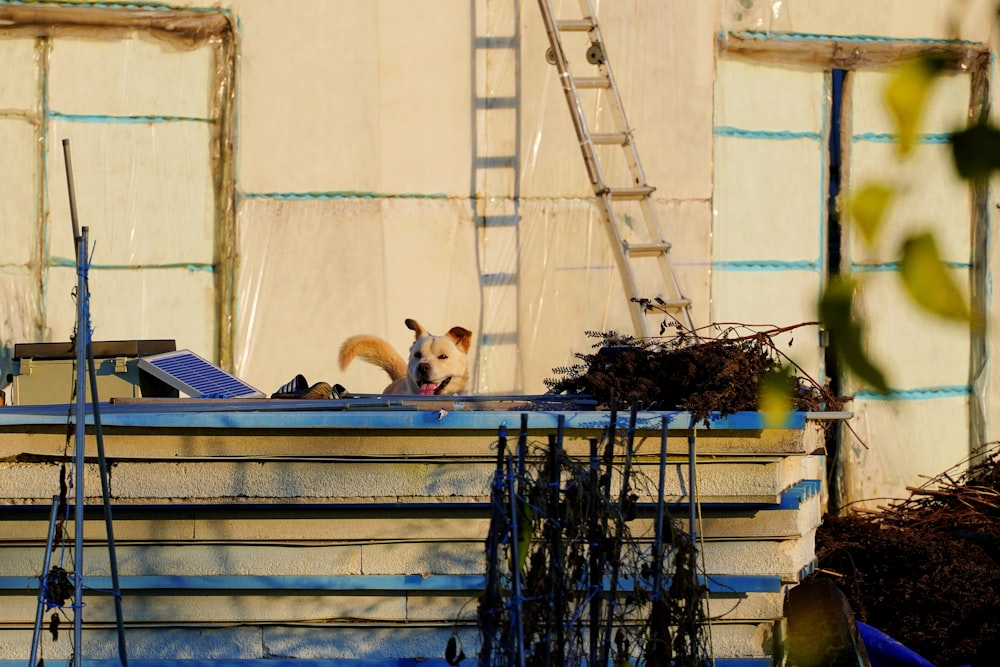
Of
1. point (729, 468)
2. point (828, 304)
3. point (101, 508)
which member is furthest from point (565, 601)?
point (828, 304)

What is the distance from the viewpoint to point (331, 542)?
358cm

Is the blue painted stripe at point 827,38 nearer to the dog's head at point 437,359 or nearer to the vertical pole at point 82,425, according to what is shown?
the dog's head at point 437,359

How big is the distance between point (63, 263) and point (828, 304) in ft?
21.6

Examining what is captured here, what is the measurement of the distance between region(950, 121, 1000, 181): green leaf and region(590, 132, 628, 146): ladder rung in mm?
5864

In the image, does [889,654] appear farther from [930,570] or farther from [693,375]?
[693,375]

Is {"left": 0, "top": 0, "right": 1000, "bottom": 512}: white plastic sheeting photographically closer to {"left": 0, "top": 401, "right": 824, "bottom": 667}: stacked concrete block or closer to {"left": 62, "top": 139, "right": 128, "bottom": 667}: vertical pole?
{"left": 0, "top": 401, "right": 824, "bottom": 667}: stacked concrete block

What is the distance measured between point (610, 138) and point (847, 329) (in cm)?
594

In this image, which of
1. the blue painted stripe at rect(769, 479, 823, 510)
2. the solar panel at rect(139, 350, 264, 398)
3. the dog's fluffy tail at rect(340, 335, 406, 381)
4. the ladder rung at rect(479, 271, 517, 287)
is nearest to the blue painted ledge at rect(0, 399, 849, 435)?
the blue painted stripe at rect(769, 479, 823, 510)

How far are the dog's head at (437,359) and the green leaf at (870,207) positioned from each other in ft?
17.2

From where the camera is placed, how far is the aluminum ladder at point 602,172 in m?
6.42

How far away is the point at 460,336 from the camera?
6.23 metres

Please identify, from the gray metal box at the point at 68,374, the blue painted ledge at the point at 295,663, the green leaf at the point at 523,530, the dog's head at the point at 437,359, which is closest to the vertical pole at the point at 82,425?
the blue painted ledge at the point at 295,663

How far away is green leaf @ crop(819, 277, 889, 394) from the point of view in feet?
2.28

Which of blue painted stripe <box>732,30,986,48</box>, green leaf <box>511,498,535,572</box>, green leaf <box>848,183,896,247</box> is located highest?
blue painted stripe <box>732,30,986,48</box>
